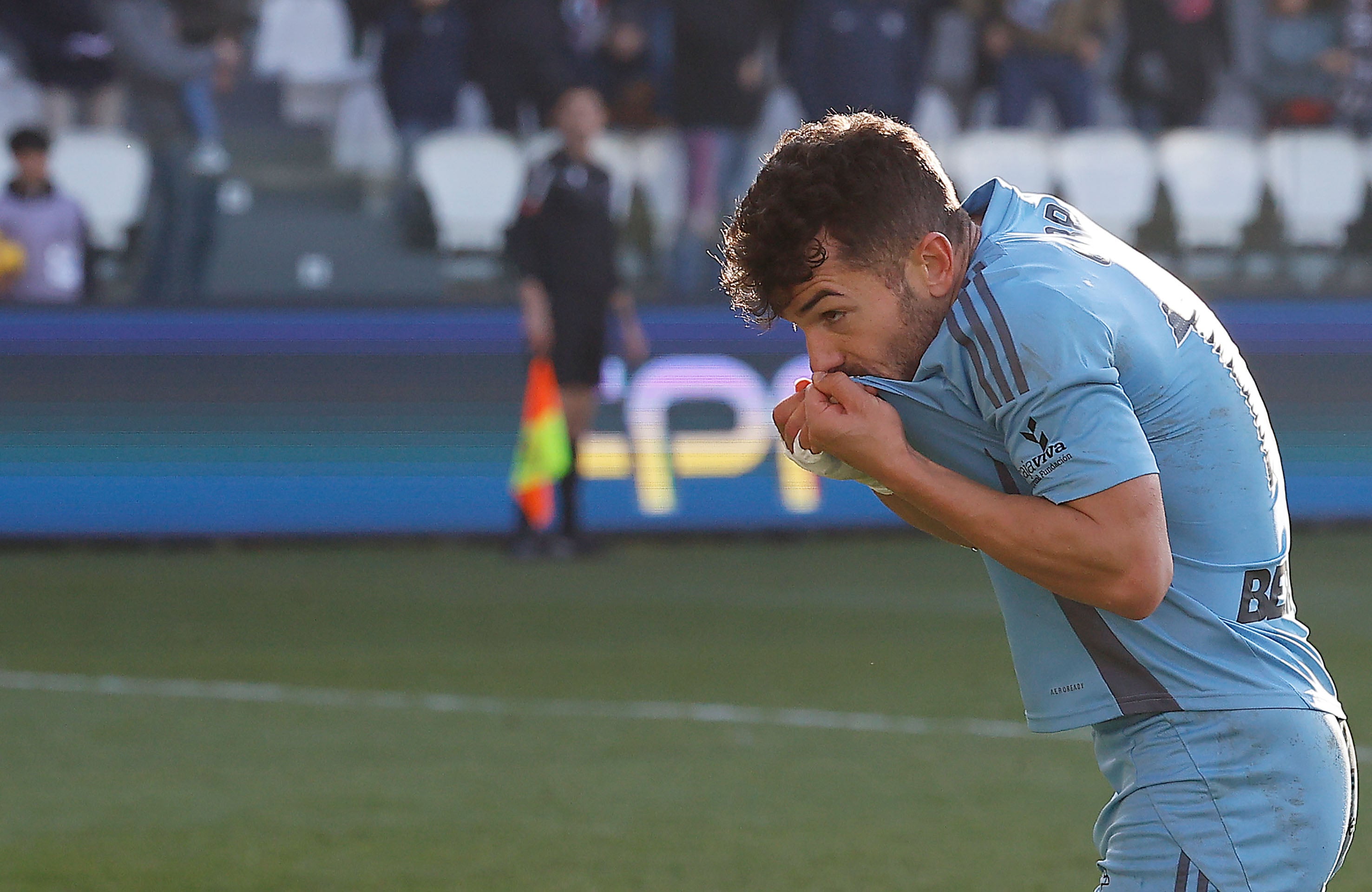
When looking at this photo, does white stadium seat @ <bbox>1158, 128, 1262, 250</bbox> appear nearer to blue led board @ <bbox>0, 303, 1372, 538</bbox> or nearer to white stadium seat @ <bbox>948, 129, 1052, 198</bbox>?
white stadium seat @ <bbox>948, 129, 1052, 198</bbox>

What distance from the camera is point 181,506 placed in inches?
453

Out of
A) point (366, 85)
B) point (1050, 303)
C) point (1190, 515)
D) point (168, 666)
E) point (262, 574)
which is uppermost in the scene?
point (1050, 303)

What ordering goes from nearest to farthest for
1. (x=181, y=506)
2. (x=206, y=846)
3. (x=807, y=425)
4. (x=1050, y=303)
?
(x=1050, y=303) → (x=807, y=425) → (x=206, y=846) → (x=181, y=506)

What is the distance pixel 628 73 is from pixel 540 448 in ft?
9.61

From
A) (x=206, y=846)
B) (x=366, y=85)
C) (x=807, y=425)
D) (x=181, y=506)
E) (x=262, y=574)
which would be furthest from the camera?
(x=366, y=85)

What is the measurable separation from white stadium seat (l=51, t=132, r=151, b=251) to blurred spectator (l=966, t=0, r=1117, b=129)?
18.5ft

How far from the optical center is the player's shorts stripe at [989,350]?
2.44 meters

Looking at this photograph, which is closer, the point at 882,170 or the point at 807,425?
the point at 882,170

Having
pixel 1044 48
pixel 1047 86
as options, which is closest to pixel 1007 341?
pixel 1047 86

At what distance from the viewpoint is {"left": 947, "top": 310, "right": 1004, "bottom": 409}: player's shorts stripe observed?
2.46 meters

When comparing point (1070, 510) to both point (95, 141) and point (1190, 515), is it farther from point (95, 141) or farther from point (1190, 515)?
point (95, 141)

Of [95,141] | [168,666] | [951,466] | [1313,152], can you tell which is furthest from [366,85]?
[951,466]

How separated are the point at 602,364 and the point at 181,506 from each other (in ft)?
8.58

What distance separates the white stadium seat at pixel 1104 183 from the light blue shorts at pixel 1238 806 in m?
10.8
